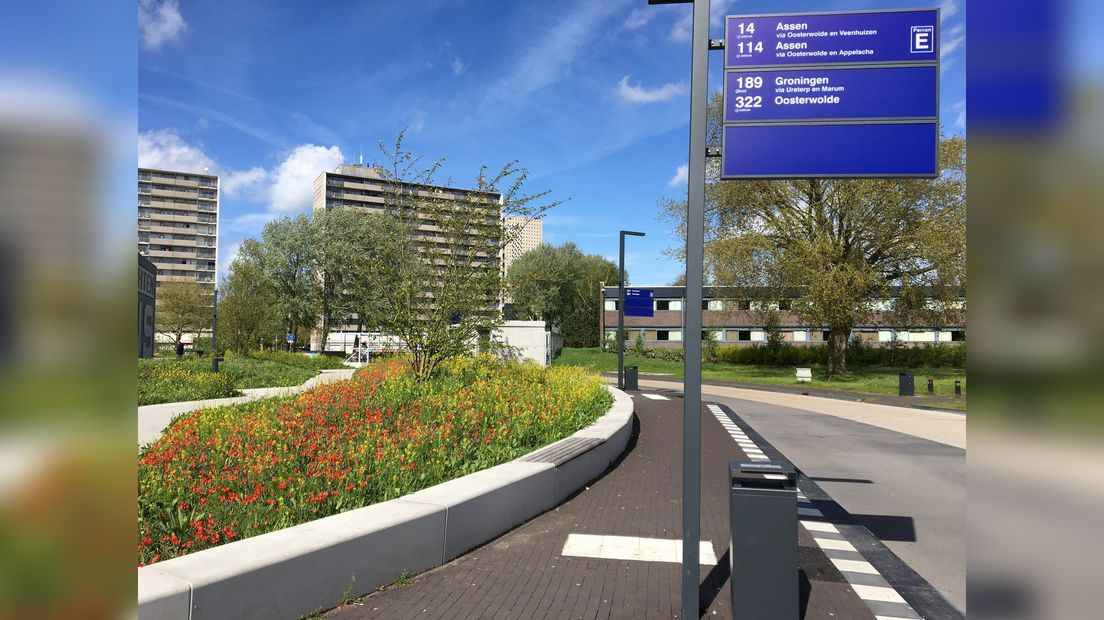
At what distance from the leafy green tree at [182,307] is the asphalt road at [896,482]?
138 ft

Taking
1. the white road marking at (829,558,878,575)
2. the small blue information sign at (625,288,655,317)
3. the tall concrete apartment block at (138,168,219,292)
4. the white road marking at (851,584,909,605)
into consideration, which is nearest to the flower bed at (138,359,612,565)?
the white road marking at (829,558,878,575)

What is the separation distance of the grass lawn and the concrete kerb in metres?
14.4

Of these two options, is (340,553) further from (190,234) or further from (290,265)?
(190,234)

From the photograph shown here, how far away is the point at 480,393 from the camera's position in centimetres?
1086

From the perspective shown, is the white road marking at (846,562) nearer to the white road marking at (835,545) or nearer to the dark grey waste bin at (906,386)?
the white road marking at (835,545)

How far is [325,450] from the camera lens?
7043mm

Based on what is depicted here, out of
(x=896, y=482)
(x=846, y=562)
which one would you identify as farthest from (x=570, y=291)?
(x=846, y=562)

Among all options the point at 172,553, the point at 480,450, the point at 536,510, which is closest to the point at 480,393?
the point at 480,450

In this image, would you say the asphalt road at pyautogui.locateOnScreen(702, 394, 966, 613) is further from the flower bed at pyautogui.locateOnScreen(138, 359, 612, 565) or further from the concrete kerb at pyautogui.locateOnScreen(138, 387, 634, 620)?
the flower bed at pyautogui.locateOnScreen(138, 359, 612, 565)

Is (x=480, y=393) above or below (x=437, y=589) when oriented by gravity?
above
